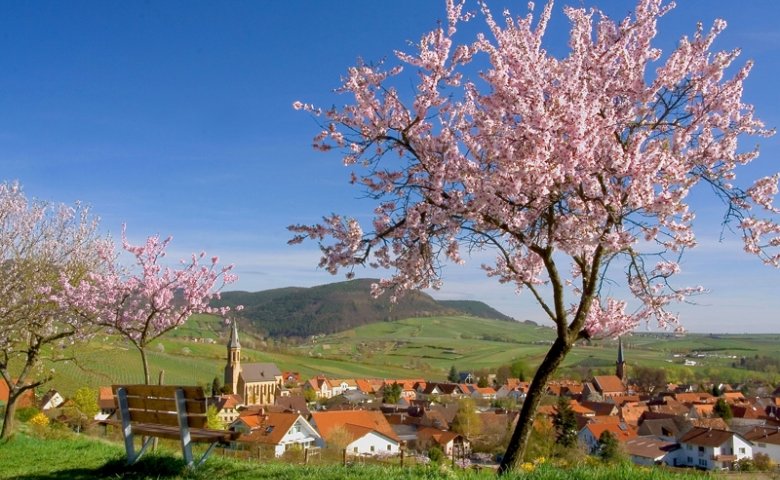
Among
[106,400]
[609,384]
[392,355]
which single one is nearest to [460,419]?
[106,400]

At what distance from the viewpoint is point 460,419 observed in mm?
55594

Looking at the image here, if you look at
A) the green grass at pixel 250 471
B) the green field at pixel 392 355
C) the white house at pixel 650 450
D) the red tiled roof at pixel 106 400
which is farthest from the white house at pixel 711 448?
the red tiled roof at pixel 106 400

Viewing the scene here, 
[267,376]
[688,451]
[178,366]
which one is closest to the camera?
[688,451]

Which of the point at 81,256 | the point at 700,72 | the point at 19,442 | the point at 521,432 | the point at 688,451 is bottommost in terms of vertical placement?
the point at 688,451

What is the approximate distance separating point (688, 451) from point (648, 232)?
45.7m

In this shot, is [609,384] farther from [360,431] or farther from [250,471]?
[250,471]

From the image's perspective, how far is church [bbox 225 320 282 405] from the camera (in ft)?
288

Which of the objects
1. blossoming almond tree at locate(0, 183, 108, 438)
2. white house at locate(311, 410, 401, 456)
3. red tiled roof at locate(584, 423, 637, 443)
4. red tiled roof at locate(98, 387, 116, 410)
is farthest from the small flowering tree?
red tiled roof at locate(584, 423, 637, 443)

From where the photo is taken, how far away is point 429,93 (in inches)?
285

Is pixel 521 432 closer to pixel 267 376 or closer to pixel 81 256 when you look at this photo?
pixel 81 256

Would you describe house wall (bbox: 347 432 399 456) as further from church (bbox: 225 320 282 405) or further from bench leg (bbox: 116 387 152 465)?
church (bbox: 225 320 282 405)

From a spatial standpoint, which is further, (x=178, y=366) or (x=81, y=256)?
(x=178, y=366)

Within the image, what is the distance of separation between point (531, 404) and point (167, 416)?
4329 mm

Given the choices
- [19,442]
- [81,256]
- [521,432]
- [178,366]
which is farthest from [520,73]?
[178,366]
